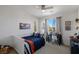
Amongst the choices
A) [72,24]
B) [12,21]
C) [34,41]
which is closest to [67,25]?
[72,24]

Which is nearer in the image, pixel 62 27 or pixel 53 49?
pixel 62 27

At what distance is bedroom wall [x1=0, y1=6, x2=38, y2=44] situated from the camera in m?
2.21

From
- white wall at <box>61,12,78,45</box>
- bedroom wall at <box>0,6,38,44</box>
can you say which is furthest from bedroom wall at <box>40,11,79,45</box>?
bedroom wall at <box>0,6,38,44</box>

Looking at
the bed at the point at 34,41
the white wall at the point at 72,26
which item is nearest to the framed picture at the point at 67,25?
the white wall at the point at 72,26

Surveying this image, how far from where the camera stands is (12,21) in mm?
2490

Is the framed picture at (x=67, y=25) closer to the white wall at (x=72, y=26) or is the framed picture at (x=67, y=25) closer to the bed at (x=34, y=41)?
the white wall at (x=72, y=26)

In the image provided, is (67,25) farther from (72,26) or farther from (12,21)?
(12,21)

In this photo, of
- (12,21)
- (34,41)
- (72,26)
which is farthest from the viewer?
(12,21)

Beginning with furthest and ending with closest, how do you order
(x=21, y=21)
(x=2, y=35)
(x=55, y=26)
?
(x=2, y=35), (x=21, y=21), (x=55, y=26)

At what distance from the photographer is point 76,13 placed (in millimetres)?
1992
